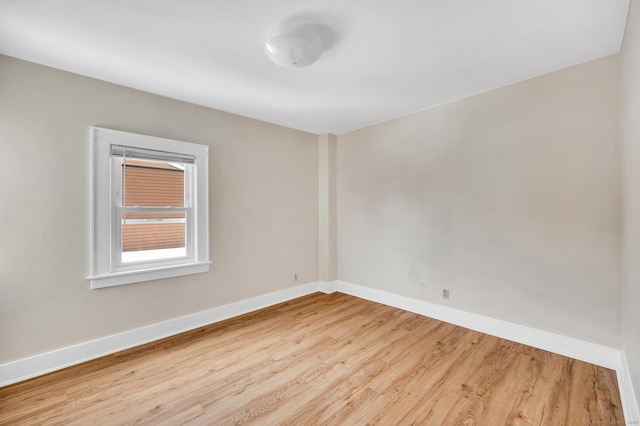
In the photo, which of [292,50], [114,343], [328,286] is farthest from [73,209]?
[328,286]

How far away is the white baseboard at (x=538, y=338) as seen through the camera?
6.17ft

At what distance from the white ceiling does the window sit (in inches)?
24.5

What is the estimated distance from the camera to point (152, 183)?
282 cm

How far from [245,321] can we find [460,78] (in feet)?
11.6

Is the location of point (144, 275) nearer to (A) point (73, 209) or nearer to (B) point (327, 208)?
(A) point (73, 209)

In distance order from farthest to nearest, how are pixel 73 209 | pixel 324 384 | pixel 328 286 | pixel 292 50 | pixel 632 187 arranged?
pixel 328 286 < pixel 73 209 < pixel 324 384 < pixel 292 50 < pixel 632 187

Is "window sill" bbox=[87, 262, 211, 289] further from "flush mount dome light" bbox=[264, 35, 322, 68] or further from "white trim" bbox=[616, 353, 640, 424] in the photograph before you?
"white trim" bbox=[616, 353, 640, 424]

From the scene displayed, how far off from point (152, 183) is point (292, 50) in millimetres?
Result: 2023

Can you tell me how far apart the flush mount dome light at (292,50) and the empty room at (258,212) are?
0.02m

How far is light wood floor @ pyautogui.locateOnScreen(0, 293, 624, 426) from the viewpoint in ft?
5.69

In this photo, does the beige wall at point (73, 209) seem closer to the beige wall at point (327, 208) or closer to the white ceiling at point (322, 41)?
the white ceiling at point (322, 41)

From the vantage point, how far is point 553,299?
245 cm

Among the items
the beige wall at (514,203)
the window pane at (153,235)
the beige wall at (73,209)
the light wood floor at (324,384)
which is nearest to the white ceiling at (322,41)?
the beige wall at (73,209)

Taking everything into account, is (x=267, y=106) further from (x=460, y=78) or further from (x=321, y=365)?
(x=321, y=365)
